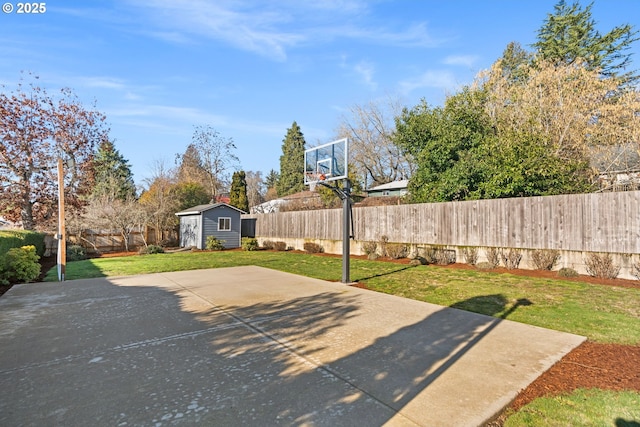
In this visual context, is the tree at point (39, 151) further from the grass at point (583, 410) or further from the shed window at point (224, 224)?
the grass at point (583, 410)

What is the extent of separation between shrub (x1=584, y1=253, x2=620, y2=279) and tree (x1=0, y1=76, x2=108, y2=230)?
21.7 meters

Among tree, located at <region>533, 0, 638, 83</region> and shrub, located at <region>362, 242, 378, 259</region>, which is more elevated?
tree, located at <region>533, 0, 638, 83</region>

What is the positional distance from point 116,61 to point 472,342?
38.4ft

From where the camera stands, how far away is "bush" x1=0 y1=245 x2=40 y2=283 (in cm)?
844

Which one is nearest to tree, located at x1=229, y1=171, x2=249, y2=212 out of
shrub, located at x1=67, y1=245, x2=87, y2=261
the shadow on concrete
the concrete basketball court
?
shrub, located at x1=67, y1=245, x2=87, y2=261

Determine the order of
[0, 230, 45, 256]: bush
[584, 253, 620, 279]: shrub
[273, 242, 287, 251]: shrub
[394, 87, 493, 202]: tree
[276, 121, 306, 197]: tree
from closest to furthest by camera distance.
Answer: [584, 253, 620, 279]: shrub < [0, 230, 45, 256]: bush < [394, 87, 493, 202]: tree < [273, 242, 287, 251]: shrub < [276, 121, 306, 197]: tree

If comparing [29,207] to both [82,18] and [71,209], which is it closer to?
[71,209]

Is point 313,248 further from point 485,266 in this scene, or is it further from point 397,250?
point 485,266

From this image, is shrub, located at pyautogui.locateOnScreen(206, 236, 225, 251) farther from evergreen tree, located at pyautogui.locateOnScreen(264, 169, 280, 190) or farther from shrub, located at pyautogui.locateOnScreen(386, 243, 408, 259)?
evergreen tree, located at pyautogui.locateOnScreen(264, 169, 280, 190)

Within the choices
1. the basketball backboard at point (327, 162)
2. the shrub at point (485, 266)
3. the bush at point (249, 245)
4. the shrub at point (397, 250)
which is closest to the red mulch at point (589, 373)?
the shrub at point (485, 266)

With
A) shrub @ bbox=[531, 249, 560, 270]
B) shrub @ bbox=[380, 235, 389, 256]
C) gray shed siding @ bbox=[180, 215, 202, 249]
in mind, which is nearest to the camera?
shrub @ bbox=[531, 249, 560, 270]

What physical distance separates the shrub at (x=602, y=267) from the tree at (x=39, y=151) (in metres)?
21.7

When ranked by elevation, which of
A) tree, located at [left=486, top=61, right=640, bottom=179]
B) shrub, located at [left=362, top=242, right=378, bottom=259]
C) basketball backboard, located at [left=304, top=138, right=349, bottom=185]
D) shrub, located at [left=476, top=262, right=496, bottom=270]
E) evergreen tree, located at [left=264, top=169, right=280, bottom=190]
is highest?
evergreen tree, located at [left=264, top=169, right=280, bottom=190]

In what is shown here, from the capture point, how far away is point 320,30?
1090 centimetres
